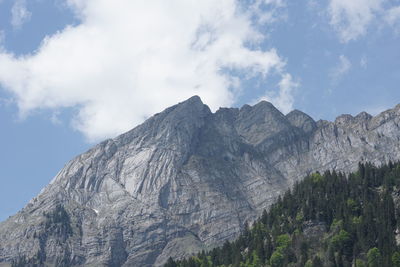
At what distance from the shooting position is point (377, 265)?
19412 centimetres

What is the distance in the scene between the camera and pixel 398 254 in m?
194

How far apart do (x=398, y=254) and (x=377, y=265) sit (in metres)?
6.03
